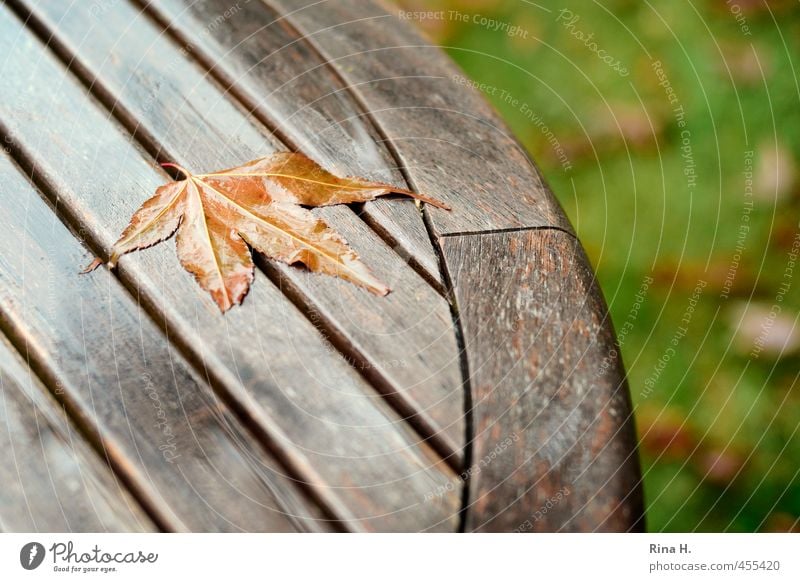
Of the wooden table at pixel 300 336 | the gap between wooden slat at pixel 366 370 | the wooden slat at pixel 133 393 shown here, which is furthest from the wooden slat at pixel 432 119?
the wooden slat at pixel 133 393

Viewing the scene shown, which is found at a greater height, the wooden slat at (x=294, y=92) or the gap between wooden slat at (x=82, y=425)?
the wooden slat at (x=294, y=92)

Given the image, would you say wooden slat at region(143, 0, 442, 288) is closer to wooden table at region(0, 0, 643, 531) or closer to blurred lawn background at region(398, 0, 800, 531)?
wooden table at region(0, 0, 643, 531)

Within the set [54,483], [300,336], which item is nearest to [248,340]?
[300,336]

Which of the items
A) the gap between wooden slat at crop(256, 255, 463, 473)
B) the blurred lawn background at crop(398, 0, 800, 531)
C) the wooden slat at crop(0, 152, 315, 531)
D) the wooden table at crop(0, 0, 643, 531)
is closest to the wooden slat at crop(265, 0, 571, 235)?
the wooden table at crop(0, 0, 643, 531)

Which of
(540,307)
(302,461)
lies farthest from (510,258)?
(302,461)

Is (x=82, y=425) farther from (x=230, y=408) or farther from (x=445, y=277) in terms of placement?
(x=445, y=277)

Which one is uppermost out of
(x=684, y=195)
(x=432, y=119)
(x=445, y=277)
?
(x=432, y=119)

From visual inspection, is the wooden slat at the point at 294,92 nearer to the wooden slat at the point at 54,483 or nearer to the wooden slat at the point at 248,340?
the wooden slat at the point at 248,340
